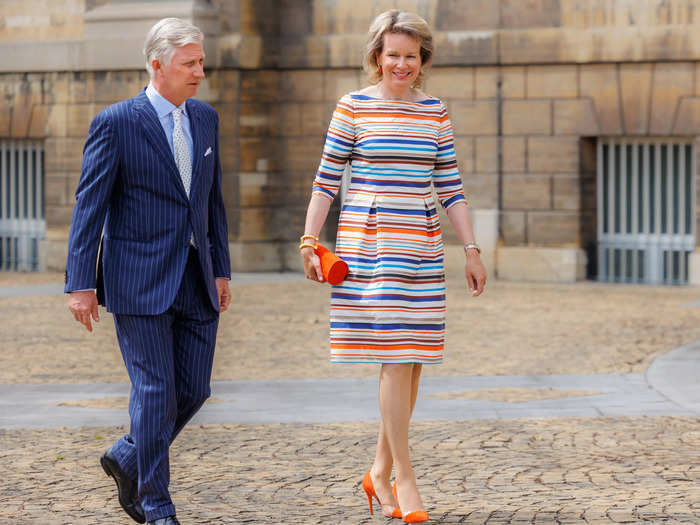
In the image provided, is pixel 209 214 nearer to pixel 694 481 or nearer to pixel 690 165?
pixel 694 481

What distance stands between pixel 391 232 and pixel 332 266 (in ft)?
0.81

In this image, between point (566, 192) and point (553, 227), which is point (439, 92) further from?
point (553, 227)

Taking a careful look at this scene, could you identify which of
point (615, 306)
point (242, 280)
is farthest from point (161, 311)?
point (242, 280)

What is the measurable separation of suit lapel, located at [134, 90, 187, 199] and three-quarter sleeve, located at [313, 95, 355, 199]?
0.55m

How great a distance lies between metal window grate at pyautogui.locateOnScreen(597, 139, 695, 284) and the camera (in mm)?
16906

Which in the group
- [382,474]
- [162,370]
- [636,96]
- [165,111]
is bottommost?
[382,474]

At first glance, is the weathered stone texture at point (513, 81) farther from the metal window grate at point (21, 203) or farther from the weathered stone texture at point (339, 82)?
the metal window grate at point (21, 203)

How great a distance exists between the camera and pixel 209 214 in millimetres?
5324

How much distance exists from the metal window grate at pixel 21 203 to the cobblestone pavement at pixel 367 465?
1261cm

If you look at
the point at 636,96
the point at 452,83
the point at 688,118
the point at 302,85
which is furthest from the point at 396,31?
the point at 302,85

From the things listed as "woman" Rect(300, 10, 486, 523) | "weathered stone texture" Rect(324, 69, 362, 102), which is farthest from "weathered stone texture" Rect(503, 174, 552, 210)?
"woman" Rect(300, 10, 486, 523)

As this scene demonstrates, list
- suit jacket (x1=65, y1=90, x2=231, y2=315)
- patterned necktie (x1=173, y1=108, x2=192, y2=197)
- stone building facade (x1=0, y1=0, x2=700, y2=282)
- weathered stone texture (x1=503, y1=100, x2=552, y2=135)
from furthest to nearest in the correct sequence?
1. weathered stone texture (x1=503, y1=100, x2=552, y2=135)
2. stone building facade (x1=0, y1=0, x2=700, y2=282)
3. patterned necktie (x1=173, y1=108, x2=192, y2=197)
4. suit jacket (x1=65, y1=90, x2=231, y2=315)

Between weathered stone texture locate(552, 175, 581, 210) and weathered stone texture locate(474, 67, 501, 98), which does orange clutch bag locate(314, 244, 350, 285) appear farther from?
weathered stone texture locate(474, 67, 501, 98)

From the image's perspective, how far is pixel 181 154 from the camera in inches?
202
